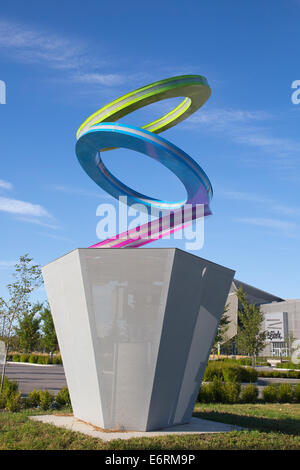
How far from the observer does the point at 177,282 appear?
364 inches

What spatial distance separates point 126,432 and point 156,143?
6650mm

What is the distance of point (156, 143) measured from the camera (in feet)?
32.6

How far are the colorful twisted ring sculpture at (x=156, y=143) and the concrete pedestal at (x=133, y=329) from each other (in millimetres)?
2147

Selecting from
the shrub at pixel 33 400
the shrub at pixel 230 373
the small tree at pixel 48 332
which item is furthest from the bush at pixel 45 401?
the small tree at pixel 48 332

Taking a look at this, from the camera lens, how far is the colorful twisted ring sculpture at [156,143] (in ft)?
33.5

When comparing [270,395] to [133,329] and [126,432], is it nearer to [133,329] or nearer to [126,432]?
→ [126,432]

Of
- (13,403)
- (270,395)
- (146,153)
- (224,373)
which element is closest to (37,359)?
(224,373)

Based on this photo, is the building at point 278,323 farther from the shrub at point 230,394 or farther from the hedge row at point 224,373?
the shrub at point 230,394

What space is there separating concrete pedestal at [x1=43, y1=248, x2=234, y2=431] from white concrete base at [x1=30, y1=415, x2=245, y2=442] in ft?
0.64

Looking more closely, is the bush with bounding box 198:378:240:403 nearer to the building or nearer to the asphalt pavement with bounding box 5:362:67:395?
the asphalt pavement with bounding box 5:362:67:395

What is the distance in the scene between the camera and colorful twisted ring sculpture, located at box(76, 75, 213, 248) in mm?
10219
